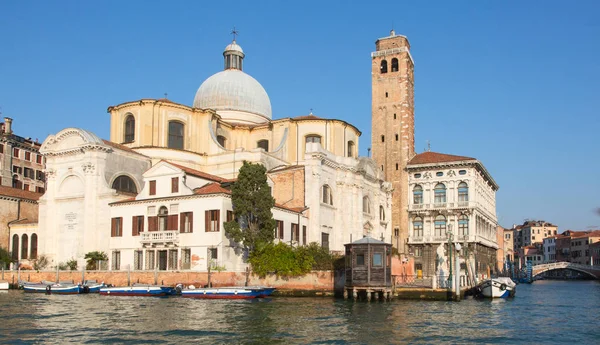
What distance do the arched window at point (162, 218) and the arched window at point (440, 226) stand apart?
27363 mm

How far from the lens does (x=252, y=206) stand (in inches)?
1433

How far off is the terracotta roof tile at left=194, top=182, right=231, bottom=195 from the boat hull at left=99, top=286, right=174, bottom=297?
5837 mm

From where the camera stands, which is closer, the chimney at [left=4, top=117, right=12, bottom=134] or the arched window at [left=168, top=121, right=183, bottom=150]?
the arched window at [left=168, top=121, right=183, bottom=150]

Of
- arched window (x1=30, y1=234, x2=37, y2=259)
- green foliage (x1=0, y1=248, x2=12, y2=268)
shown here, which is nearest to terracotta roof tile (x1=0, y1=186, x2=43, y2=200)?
arched window (x1=30, y1=234, x2=37, y2=259)

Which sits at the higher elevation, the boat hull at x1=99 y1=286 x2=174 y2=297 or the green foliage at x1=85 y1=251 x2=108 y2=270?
the green foliage at x1=85 y1=251 x2=108 y2=270

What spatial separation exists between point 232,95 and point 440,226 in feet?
69.6

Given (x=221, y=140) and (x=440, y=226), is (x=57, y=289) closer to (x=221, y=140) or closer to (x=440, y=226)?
(x=221, y=140)

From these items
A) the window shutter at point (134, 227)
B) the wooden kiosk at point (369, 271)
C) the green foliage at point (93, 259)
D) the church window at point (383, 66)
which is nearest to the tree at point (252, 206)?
the wooden kiosk at point (369, 271)

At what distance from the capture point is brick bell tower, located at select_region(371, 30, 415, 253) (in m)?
59.0

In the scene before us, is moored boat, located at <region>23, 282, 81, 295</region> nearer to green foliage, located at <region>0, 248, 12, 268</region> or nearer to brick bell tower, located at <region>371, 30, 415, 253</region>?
green foliage, located at <region>0, 248, 12, 268</region>

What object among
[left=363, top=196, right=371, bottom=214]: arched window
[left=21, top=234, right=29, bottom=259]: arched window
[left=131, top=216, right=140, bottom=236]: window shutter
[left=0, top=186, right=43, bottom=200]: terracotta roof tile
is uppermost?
[left=0, top=186, right=43, bottom=200]: terracotta roof tile

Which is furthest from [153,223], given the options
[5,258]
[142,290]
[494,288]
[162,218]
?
[494,288]

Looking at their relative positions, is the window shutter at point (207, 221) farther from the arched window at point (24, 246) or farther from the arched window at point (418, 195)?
the arched window at point (418, 195)

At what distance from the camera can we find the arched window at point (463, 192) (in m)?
56.7
